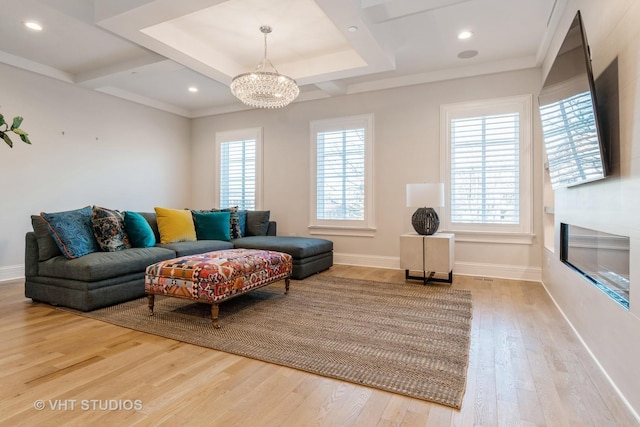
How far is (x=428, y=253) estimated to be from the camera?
157 inches

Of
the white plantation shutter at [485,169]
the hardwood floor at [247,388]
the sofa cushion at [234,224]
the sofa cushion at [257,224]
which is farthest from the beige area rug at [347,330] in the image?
the sofa cushion at [257,224]

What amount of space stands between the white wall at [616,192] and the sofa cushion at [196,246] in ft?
12.4

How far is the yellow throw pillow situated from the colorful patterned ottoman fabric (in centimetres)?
150

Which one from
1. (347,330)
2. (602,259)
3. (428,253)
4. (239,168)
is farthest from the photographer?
(239,168)

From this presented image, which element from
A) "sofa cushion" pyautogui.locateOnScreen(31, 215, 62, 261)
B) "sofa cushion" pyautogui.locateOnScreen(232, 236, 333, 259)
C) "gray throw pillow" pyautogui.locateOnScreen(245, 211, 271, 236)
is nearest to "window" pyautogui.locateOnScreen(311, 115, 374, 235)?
"sofa cushion" pyautogui.locateOnScreen(232, 236, 333, 259)

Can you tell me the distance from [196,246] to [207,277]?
5.55ft

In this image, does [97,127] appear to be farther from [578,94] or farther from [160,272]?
[578,94]

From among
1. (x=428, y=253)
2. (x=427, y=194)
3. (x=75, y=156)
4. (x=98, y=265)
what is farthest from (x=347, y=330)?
(x=75, y=156)

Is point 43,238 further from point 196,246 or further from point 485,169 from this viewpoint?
point 485,169

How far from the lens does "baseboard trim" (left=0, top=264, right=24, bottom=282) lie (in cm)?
411

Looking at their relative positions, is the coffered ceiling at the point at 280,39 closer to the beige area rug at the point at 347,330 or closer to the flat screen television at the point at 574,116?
the flat screen television at the point at 574,116

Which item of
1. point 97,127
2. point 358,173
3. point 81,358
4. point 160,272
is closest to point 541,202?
point 358,173

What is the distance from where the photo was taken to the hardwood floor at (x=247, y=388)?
1.52m

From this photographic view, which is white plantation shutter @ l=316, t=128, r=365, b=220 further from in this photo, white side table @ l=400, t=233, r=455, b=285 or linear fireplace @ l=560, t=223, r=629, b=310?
linear fireplace @ l=560, t=223, r=629, b=310
